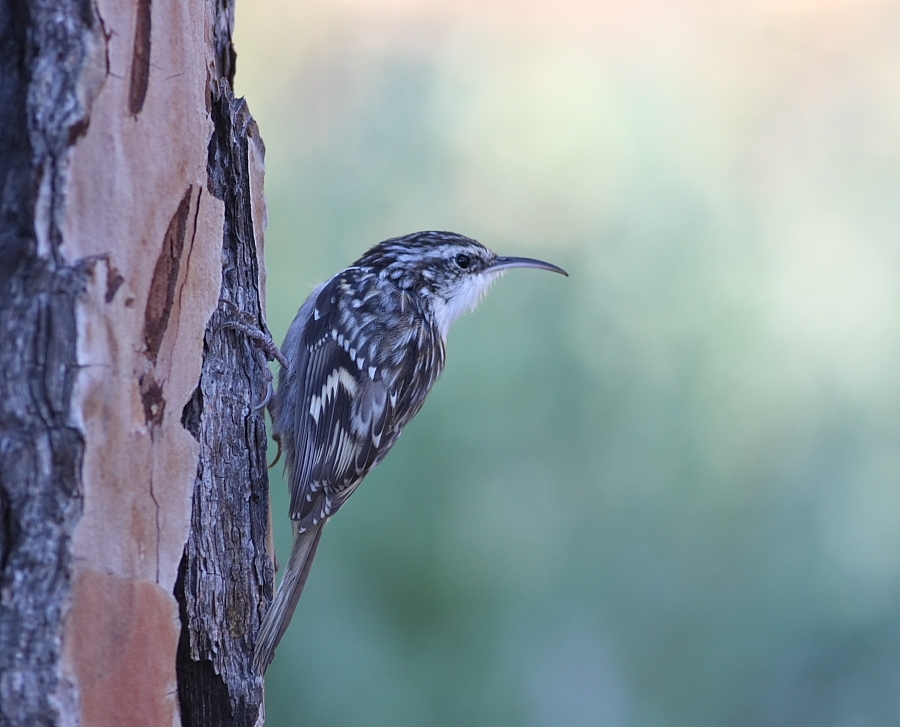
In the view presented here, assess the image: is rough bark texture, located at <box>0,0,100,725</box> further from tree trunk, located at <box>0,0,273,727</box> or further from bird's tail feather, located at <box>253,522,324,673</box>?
bird's tail feather, located at <box>253,522,324,673</box>

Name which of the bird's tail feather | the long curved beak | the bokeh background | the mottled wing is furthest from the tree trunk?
the bokeh background

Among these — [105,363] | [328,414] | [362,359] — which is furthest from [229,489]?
[362,359]

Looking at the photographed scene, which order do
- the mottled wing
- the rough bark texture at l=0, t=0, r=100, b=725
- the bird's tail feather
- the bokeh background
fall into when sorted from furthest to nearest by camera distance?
the bokeh background
the mottled wing
the bird's tail feather
the rough bark texture at l=0, t=0, r=100, b=725

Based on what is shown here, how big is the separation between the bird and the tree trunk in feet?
2.17

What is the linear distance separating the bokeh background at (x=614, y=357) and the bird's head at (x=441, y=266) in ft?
1.70

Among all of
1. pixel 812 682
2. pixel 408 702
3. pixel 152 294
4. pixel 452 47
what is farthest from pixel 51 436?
pixel 452 47

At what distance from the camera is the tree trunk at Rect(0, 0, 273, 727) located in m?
1.06

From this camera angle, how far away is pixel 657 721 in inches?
106

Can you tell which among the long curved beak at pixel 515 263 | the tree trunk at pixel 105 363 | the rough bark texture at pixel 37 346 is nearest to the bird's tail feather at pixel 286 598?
the tree trunk at pixel 105 363

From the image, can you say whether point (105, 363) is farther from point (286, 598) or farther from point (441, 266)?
point (441, 266)

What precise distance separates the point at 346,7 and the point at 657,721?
2.54 metres

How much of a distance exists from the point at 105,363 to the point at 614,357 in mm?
2044

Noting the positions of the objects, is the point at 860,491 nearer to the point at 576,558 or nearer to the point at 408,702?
the point at 576,558

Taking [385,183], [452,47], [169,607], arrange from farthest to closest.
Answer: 1. [452,47]
2. [385,183]
3. [169,607]
